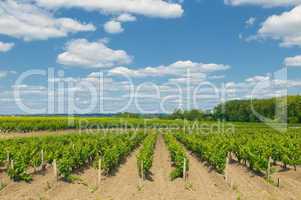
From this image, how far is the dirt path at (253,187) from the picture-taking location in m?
16.8

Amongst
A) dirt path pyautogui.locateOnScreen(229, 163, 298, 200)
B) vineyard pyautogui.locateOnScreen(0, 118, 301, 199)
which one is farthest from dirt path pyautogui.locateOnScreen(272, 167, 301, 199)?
dirt path pyautogui.locateOnScreen(229, 163, 298, 200)

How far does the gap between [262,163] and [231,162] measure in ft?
22.4

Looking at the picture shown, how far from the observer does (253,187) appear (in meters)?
18.7

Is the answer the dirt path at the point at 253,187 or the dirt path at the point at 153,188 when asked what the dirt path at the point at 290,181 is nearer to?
the dirt path at the point at 153,188

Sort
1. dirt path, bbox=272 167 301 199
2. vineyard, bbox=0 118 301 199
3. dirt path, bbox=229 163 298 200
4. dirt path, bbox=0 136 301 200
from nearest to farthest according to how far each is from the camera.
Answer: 1. dirt path, bbox=0 136 301 200
2. dirt path, bbox=229 163 298 200
3. vineyard, bbox=0 118 301 199
4. dirt path, bbox=272 167 301 199

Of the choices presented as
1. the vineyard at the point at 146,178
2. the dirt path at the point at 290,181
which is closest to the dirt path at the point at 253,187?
the vineyard at the point at 146,178

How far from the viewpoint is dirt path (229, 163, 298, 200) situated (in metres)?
16.8

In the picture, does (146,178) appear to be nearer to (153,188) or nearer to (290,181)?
(153,188)

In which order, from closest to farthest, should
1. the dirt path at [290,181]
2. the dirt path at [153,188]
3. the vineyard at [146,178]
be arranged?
the dirt path at [153,188], the vineyard at [146,178], the dirt path at [290,181]

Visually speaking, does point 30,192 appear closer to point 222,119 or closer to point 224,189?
point 224,189

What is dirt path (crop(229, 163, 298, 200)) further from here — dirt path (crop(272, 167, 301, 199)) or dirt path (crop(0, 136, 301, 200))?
dirt path (crop(272, 167, 301, 199))

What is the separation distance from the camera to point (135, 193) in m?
16.9

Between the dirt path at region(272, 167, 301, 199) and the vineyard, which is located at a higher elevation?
the vineyard

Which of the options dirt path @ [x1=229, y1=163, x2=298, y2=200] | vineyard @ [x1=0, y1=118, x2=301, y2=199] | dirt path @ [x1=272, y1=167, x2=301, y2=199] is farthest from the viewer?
dirt path @ [x1=272, y1=167, x2=301, y2=199]
